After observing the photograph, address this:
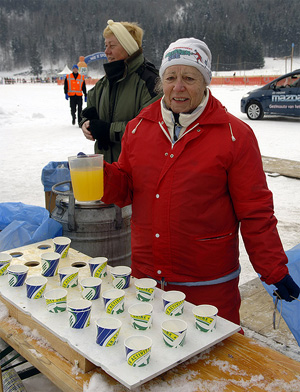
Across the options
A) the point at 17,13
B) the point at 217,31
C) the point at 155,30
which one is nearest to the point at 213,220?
the point at 217,31

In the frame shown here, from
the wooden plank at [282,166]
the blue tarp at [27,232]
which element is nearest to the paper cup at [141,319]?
the blue tarp at [27,232]

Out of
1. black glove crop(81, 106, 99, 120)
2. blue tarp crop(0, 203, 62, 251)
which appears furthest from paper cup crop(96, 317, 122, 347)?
black glove crop(81, 106, 99, 120)

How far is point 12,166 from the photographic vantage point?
6953 mm

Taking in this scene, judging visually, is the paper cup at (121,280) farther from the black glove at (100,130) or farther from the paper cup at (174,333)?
the black glove at (100,130)

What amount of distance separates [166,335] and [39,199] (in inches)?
162

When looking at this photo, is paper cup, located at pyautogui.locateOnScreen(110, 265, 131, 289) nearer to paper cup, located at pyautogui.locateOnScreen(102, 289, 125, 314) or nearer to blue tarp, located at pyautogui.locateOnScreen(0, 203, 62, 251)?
paper cup, located at pyautogui.locateOnScreen(102, 289, 125, 314)

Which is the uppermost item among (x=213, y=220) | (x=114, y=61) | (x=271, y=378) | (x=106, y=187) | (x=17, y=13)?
(x=17, y=13)

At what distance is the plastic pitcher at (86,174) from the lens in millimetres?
1630

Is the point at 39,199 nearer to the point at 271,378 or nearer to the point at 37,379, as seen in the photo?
the point at 37,379

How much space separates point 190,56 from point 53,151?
6905 millimetres

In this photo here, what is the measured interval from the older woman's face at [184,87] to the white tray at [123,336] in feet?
2.44

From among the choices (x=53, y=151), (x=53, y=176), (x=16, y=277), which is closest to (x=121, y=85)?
(x=53, y=176)

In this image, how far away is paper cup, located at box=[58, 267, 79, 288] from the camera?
157 centimetres

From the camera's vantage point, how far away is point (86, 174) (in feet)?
5.35
